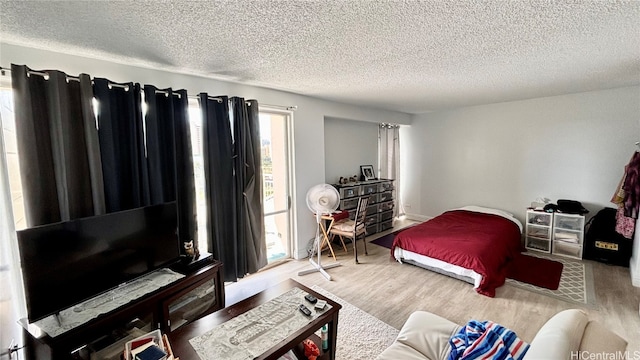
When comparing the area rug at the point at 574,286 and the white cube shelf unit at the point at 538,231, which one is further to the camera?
the white cube shelf unit at the point at 538,231

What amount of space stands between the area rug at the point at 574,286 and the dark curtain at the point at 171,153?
353 cm

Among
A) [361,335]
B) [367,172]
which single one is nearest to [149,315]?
[361,335]

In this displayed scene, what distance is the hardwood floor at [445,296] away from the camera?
2.27m

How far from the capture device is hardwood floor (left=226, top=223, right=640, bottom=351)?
89.3 inches

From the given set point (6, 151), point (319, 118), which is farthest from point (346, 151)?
point (6, 151)

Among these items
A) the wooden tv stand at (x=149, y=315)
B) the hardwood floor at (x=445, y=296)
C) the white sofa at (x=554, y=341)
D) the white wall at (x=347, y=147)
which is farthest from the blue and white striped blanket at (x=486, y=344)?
the white wall at (x=347, y=147)

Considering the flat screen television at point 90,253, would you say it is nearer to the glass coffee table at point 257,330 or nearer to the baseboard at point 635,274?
the glass coffee table at point 257,330

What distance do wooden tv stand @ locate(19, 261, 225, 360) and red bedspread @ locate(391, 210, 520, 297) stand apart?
2.33m

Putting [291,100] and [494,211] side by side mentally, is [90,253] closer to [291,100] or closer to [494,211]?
[291,100]

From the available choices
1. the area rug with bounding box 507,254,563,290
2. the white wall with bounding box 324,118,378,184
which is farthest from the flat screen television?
the area rug with bounding box 507,254,563,290

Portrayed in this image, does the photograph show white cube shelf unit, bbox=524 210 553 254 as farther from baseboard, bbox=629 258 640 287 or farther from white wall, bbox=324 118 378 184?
white wall, bbox=324 118 378 184

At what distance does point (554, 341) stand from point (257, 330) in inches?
57.9

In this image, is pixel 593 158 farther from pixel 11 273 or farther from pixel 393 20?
pixel 11 273

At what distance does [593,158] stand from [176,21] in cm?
507
